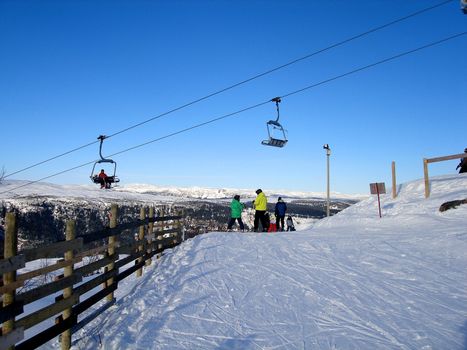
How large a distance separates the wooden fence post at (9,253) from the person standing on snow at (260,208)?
43.0 ft

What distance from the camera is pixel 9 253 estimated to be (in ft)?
14.9

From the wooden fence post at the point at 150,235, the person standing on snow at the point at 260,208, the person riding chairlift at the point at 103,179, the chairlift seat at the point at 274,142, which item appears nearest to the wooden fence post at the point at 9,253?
the wooden fence post at the point at 150,235

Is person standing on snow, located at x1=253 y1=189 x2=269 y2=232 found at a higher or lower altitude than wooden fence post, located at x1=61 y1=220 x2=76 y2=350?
higher

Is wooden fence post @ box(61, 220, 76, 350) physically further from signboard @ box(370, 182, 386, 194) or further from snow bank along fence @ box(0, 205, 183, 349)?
signboard @ box(370, 182, 386, 194)

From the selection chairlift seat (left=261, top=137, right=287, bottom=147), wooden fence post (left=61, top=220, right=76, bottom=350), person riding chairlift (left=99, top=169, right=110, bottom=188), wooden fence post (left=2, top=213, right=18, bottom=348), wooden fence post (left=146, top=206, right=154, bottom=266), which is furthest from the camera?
person riding chairlift (left=99, top=169, right=110, bottom=188)

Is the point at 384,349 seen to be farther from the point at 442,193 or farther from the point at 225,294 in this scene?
the point at 442,193

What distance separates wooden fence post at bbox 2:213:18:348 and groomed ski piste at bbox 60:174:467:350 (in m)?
1.33

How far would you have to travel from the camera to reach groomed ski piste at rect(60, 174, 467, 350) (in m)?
5.08

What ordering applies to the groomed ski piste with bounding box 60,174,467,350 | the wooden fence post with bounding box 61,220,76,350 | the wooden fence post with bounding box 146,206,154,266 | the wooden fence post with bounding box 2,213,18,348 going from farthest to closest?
the wooden fence post with bounding box 146,206,154,266, the wooden fence post with bounding box 61,220,76,350, the groomed ski piste with bounding box 60,174,467,350, the wooden fence post with bounding box 2,213,18,348

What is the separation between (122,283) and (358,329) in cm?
745

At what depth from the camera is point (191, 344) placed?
16.4ft

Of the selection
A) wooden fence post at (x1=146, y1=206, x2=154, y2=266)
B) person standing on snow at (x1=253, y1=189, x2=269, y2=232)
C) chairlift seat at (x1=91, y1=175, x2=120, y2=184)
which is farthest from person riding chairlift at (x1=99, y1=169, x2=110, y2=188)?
wooden fence post at (x1=146, y1=206, x2=154, y2=266)

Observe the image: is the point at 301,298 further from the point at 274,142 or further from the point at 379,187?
the point at 379,187

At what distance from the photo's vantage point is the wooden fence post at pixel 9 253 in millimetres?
4430
